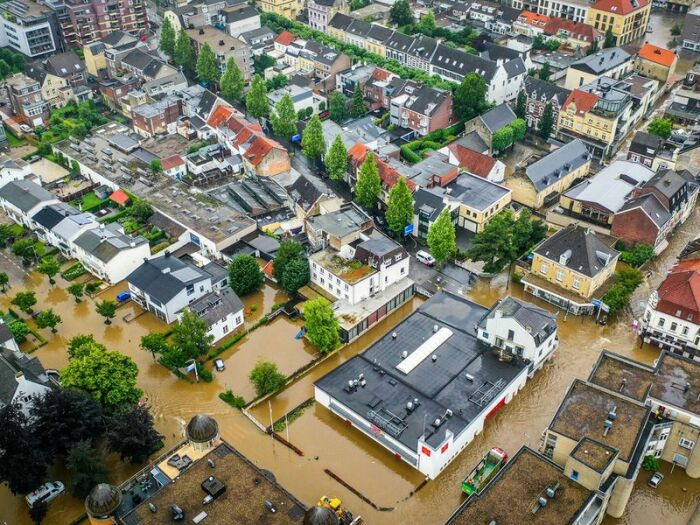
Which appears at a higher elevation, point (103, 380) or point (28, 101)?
point (28, 101)

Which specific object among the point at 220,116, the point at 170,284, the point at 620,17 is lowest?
the point at 170,284

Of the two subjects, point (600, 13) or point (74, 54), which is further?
point (600, 13)

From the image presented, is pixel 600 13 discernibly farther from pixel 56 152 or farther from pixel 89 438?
pixel 89 438

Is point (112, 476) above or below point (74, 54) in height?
below

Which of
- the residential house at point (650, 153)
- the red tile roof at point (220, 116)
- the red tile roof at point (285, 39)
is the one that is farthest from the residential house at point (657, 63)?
the red tile roof at point (220, 116)

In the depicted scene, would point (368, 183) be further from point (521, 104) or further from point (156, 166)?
point (521, 104)

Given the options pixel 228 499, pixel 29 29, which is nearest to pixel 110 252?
pixel 228 499

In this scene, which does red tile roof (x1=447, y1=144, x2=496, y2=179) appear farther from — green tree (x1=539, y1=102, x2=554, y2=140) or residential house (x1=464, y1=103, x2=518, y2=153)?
green tree (x1=539, y1=102, x2=554, y2=140)

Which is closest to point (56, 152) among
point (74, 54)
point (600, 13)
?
point (74, 54)
